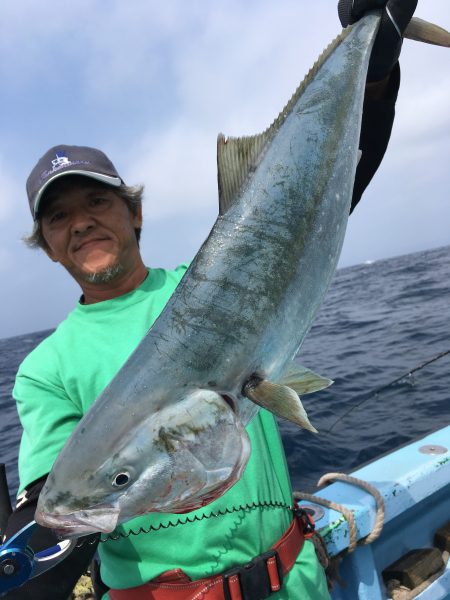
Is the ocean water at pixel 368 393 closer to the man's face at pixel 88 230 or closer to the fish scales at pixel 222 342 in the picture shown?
the man's face at pixel 88 230

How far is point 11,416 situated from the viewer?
1520 cm

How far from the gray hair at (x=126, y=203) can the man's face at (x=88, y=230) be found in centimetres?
6

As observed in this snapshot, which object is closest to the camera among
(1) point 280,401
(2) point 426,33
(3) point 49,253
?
(1) point 280,401

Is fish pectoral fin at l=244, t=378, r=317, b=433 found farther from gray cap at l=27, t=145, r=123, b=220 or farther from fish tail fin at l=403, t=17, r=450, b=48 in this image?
fish tail fin at l=403, t=17, r=450, b=48

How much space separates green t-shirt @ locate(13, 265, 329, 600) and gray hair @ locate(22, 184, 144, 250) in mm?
625

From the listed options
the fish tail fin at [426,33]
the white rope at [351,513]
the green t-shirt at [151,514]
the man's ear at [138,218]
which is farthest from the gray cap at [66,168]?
the white rope at [351,513]

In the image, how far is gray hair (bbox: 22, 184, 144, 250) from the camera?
9.03 feet

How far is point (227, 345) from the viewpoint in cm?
171

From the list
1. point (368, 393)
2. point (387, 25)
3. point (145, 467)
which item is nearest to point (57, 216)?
point (145, 467)

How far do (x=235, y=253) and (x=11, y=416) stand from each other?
50.8 feet

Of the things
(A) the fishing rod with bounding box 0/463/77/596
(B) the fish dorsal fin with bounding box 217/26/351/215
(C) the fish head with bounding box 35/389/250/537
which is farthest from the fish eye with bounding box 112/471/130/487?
(B) the fish dorsal fin with bounding box 217/26/351/215

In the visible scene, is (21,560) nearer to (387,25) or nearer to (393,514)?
(393,514)

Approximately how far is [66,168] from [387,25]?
181 cm

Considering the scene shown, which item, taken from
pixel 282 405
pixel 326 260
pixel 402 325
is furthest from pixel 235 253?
pixel 402 325
